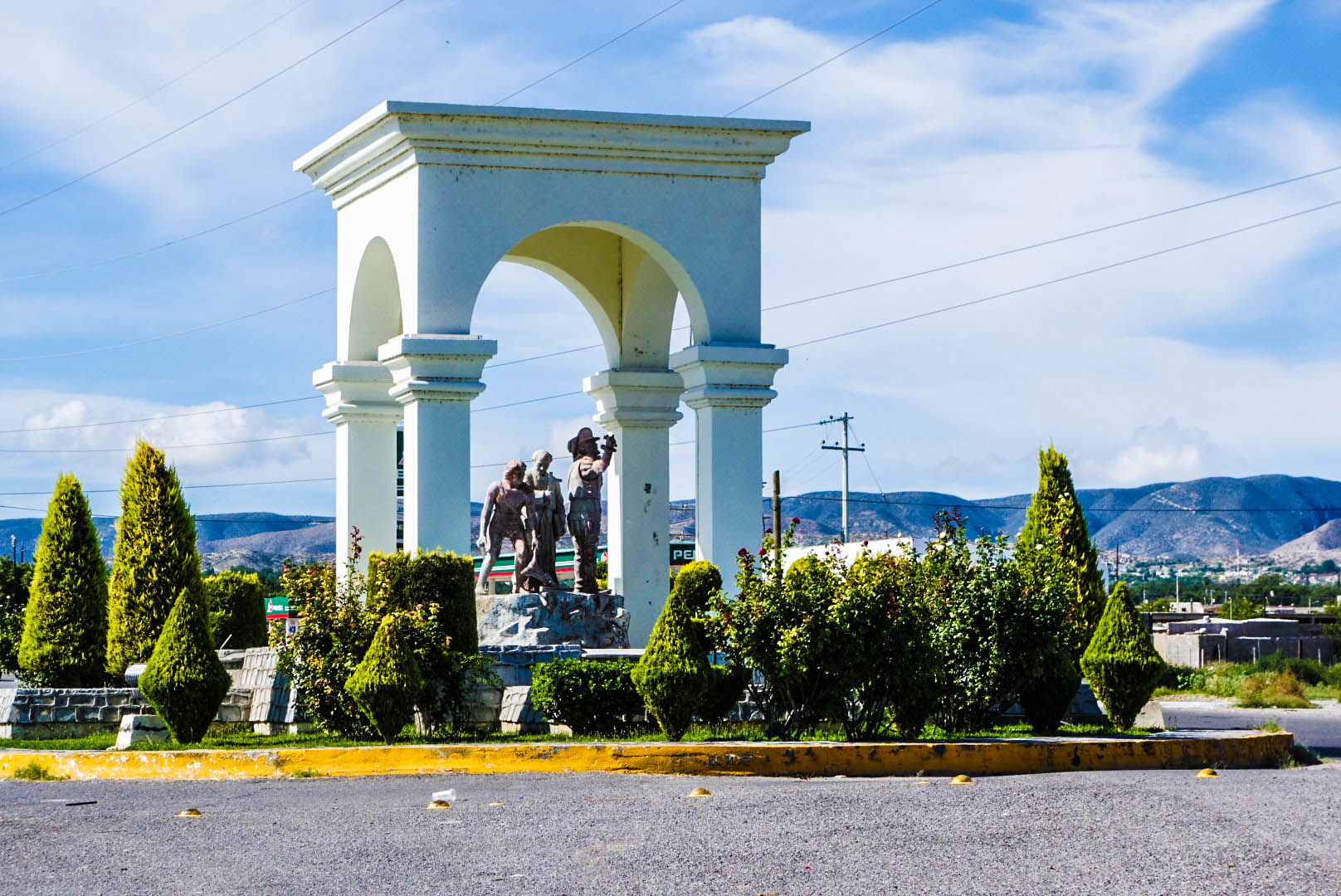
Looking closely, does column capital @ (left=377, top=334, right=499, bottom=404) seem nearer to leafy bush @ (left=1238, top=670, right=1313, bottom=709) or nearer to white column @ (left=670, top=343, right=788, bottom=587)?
white column @ (left=670, top=343, right=788, bottom=587)

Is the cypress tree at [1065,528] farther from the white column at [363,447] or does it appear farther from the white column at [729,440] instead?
the white column at [363,447]

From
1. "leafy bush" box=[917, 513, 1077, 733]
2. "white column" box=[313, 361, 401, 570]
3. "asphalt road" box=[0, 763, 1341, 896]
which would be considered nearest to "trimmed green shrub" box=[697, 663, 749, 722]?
"asphalt road" box=[0, 763, 1341, 896]

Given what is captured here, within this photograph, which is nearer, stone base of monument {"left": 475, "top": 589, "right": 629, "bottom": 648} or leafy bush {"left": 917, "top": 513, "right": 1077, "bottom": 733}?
leafy bush {"left": 917, "top": 513, "right": 1077, "bottom": 733}

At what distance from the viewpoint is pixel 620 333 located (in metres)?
21.3

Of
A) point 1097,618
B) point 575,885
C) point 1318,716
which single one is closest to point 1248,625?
point 1318,716

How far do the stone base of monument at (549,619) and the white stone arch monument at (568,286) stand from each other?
123cm

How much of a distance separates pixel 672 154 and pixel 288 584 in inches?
249

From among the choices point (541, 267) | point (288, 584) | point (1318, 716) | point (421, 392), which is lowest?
point (1318, 716)

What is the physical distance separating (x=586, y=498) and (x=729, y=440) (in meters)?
2.28

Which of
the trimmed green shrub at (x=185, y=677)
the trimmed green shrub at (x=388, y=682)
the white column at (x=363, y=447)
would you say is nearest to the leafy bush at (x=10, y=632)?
the white column at (x=363, y=447)

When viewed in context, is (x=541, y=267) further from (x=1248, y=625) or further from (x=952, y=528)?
(x=1248, y=625)

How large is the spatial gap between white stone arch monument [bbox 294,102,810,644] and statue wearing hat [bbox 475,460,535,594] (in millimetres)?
1345

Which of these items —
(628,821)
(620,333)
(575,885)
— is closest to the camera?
(575,885)

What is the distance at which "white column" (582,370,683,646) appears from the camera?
2088 cm
